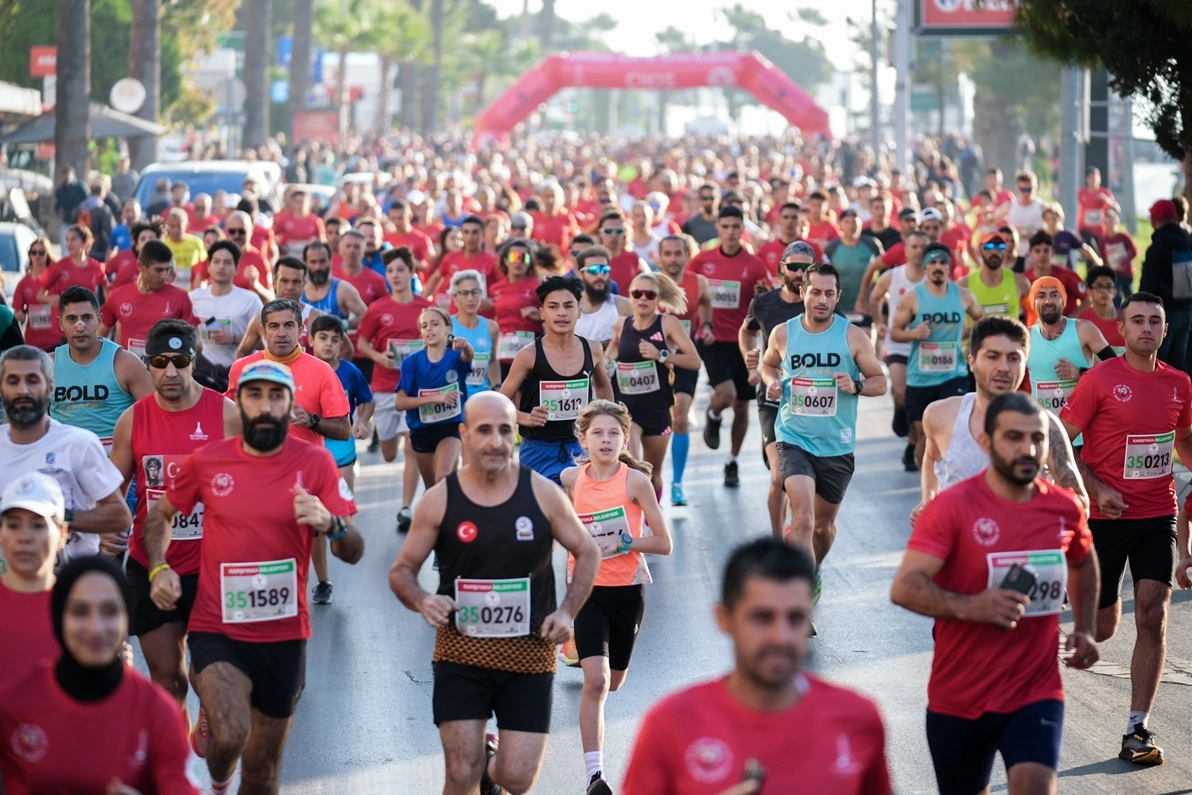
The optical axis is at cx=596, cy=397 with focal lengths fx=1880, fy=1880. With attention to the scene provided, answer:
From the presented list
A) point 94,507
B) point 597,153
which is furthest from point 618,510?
point 597,153

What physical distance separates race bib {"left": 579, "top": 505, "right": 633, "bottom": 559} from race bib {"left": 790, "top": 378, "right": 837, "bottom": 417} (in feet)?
8.11

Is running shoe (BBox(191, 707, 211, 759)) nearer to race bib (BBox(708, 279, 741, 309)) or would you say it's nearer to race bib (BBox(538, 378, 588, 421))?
race bib (BBox(538, 378, 588, 421))

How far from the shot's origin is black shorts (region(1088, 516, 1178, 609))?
313 inches

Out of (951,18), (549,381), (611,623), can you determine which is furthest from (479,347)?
(951,18)

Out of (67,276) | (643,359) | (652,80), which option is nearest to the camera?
(643,359)

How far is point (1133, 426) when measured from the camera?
7988mm

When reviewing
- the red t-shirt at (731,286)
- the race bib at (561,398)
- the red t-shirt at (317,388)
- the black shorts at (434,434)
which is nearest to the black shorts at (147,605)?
the red t-shirt at (317,388)

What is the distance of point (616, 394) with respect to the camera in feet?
40.7

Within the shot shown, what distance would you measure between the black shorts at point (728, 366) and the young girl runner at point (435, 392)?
113 inches

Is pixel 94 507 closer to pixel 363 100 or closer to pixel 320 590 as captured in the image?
pixel 320 590

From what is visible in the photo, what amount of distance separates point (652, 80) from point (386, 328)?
4879cm

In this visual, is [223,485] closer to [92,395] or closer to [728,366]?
[92,395]

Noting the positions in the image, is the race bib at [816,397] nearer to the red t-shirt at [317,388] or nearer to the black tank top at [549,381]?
the black tank top at [549,381]

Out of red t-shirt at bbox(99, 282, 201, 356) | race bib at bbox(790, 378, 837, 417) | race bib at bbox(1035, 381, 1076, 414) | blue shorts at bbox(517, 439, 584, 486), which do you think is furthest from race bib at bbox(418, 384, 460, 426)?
race bib at bbox(1035, 381, 1076, 414)
